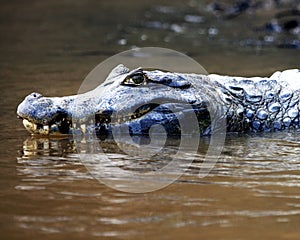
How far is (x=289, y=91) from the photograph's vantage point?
5.94 metres

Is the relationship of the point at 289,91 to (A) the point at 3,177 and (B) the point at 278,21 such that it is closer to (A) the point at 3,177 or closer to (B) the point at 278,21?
(A) the point at 3,177

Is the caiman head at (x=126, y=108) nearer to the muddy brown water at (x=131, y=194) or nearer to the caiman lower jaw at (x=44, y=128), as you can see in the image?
the caiman lower jaw at (x=44, y=128)

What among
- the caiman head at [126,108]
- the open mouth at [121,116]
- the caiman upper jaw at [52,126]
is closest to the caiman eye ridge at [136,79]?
the caiman head at [126,108]

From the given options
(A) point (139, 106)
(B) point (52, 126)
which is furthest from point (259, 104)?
(B) point (52, 126)

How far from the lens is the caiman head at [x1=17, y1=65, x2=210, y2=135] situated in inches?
208

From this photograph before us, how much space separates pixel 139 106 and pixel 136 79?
23 centimetres

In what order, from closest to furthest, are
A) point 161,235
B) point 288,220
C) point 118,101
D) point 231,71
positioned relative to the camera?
1. point 161,235
2. point 288,220
3. point 118,101
4. point 231,71

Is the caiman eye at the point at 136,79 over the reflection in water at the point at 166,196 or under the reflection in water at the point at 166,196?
over

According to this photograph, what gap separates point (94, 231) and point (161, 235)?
0.33m

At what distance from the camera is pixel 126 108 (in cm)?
530

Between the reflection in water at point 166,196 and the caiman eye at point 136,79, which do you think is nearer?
the reflection in water at point 166,196

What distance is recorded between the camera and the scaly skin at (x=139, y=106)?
208 inches

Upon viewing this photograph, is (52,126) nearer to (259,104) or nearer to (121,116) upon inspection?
(121,116)

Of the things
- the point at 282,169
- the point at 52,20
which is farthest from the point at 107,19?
the point at 282,169
